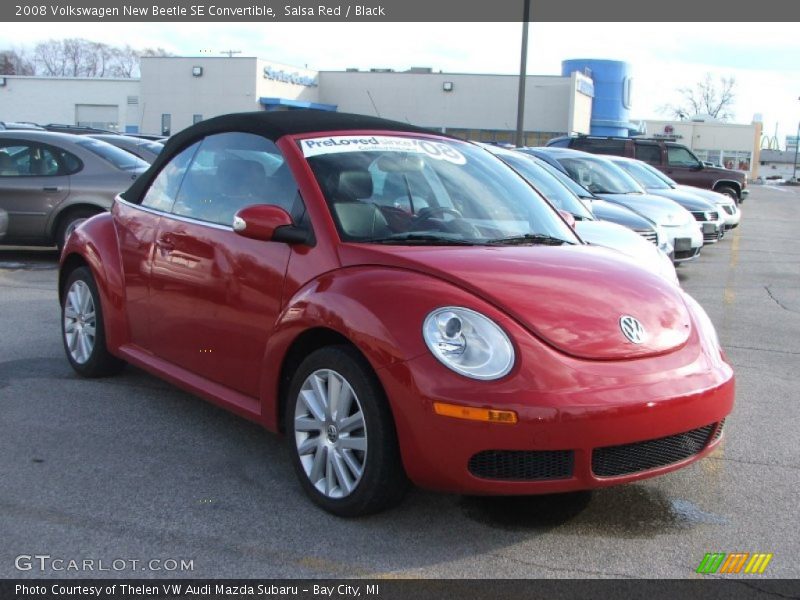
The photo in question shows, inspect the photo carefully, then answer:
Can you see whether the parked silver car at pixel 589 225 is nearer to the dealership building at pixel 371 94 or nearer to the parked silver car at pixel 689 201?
the parked silver car at pixel 689 201

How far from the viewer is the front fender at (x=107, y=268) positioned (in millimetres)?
5027

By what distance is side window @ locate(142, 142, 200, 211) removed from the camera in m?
4.85

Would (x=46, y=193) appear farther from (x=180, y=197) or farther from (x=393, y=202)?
(x=393, y=202)

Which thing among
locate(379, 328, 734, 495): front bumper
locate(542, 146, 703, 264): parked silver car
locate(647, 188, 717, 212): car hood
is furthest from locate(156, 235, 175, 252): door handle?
locate(647, 188, 717, 212): car hood

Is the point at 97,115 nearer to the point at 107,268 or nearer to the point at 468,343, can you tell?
the point at 107,268

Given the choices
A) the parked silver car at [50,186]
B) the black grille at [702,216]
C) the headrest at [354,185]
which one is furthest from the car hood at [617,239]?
the black grille at [702,216]

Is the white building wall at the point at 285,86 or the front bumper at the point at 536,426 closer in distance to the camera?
the front bumper at the point at 536,426

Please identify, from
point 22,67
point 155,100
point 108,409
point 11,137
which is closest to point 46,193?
point 11,137

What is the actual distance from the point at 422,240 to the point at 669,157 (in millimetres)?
19729

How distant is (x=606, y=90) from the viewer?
177 ft

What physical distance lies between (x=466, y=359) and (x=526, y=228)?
1384 mm

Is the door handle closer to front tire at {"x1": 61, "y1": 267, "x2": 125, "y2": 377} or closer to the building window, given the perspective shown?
front tire at {"x1": 61, "y1": 267, "x2": 125, "y2": 377}

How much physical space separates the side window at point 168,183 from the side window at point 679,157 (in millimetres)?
19049

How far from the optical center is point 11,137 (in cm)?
1037
